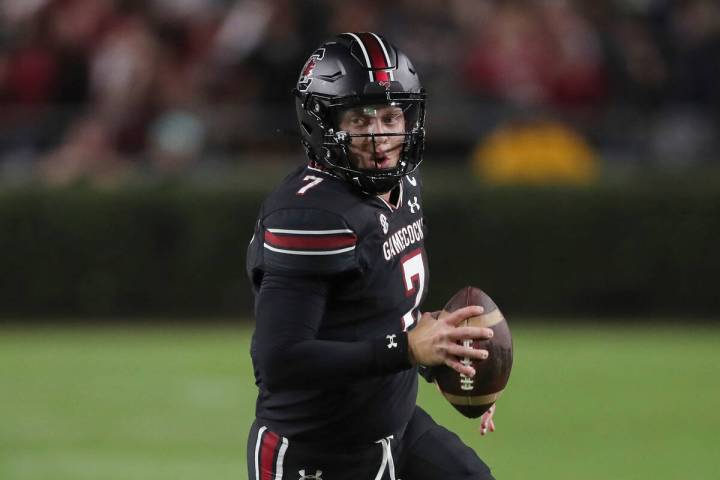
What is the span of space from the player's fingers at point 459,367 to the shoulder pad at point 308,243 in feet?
1.44

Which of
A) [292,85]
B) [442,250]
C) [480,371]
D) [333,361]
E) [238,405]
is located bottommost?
[238,405]

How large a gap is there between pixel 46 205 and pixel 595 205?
434cm

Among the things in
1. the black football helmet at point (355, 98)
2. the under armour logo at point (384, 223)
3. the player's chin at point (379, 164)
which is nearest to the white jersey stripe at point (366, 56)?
the black football helmet at point (355, 98)

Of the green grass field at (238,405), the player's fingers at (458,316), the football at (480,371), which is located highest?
the player's fingers at (458,316)

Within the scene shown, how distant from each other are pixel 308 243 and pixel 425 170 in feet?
27.2

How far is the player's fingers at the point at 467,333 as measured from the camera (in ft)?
14.0

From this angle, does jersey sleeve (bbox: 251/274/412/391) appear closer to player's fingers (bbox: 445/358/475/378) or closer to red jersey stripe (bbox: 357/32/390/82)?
player's fingers (bbox: 445/358/475/378)

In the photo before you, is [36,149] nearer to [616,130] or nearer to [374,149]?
[616,130]

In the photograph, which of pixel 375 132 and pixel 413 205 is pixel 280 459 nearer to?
pixel 413 205

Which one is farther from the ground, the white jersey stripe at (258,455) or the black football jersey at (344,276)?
the black football jersey at (344,276)

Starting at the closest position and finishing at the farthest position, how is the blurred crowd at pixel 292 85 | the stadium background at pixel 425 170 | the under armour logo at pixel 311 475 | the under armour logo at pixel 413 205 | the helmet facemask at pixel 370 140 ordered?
1. the helmet facemask at pixel 370 140
2. the under armour logo at pixel 311 475
3. the under armour logo at pixel 413 205
4. the stadium background at pixel 425 170
5. the blurred crowd at pixel 292 85

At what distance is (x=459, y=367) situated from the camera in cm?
434

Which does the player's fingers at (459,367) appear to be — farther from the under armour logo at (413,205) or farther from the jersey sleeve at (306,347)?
the under armour logo at (413,205)

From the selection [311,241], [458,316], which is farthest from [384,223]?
[458,316]
